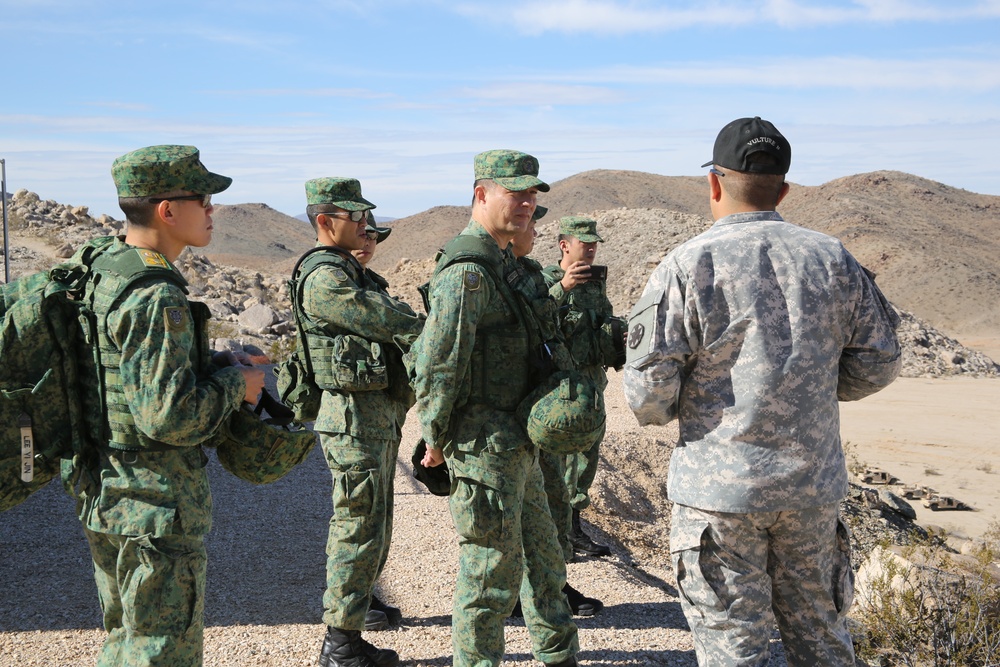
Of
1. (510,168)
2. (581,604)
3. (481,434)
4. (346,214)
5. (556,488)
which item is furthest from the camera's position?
(581,604)

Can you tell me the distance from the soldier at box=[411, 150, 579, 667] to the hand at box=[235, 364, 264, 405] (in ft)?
2.07

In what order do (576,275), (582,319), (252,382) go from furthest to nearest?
1. (582,319)
2. (576,275)
3. (252,382)

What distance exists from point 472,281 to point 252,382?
0.88 meters

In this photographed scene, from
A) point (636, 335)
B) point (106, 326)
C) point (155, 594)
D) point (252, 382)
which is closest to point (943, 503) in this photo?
point (636, 335)

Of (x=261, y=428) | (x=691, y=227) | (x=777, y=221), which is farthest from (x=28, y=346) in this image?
(x=691, y=227)

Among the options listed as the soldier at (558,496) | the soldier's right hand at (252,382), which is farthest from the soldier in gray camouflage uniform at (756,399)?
the soldier at (558,496)

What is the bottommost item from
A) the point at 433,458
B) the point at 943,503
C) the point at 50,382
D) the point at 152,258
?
the point at 943,503

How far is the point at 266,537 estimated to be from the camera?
267 inches

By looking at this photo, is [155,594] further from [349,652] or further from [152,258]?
[349,652]

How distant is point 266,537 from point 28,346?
13.5 ft

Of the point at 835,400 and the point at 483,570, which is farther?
the point at 483,570

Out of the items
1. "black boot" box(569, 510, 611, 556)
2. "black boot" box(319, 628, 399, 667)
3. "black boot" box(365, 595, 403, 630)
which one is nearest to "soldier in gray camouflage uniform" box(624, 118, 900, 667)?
"black boot" box(319, 628, 399, 667)

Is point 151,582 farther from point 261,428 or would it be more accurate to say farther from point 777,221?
point 777,221

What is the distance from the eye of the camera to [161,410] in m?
2.81
